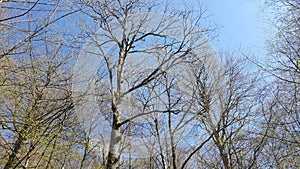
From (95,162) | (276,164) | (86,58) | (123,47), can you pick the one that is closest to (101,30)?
(123,47)

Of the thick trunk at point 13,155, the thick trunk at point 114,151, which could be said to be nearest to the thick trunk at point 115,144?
the thick trunk at point 114,151

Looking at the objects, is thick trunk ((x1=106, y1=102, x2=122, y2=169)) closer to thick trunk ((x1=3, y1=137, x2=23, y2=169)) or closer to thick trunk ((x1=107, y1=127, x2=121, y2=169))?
thick trunk ((x1=107, y1=127, x2=121, y2=169))

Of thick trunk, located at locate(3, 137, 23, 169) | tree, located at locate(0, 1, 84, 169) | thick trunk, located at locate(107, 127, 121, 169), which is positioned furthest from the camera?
thick trunk, located at locate(3, 137, 23, 169)

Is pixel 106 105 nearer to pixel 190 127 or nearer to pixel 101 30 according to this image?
pixel 101 30

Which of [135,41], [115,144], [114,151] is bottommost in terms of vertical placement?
[114,151]

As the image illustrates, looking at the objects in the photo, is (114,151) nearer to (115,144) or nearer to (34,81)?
(115,144)

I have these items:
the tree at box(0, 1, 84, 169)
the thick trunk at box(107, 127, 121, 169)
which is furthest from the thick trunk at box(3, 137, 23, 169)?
the thick trunk at box(107, 127, 121, 169)

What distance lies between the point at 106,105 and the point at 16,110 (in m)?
1.65

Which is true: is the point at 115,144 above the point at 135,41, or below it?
below

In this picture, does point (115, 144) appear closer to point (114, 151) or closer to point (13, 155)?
point (114, 151)

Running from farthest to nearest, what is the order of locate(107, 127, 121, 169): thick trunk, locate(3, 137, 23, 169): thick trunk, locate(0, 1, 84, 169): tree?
locate(3, 137, 23, 169): thick trunk
locate(107, 127, 121, 169): thick trunk
locate(0, 1, 84, 169): tree

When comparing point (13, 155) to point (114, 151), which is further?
point (13, 155)

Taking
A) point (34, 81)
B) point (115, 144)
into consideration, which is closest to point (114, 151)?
point (115, 144)

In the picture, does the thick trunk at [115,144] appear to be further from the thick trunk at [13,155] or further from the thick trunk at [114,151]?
the thick trunk at [13,155]
